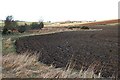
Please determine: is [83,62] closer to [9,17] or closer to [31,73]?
[31,73]

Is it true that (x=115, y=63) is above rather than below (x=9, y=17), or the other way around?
below

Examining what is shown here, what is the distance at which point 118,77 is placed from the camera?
1571cm

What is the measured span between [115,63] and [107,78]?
180 inches

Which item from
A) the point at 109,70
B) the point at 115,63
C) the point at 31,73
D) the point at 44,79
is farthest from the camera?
the point at 115,63

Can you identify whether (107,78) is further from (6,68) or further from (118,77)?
(6,68)

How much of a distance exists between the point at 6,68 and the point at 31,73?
1606 mm

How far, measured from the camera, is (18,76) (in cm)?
1307

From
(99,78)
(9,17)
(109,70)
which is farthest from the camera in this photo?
(9,17)

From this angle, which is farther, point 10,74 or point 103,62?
point 103,62

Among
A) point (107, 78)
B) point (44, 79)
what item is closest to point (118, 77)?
point (107, 78)

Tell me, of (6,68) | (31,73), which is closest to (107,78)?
(31,73)

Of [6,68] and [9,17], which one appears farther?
[9,17]

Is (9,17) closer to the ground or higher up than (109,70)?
higher up

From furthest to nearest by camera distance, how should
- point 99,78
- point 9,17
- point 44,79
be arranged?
point 9,17 → point 99,78 → point 44,79
